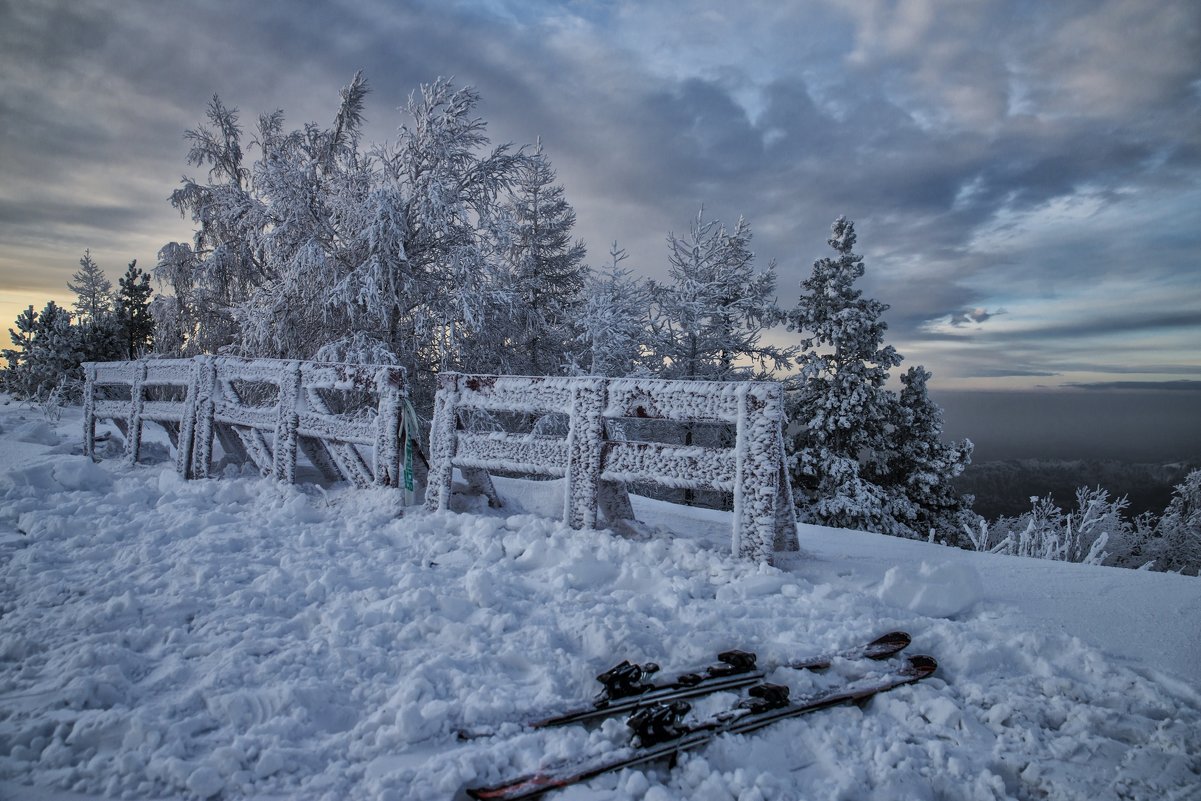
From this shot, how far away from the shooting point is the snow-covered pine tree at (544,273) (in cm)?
1909

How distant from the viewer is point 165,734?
2.02m

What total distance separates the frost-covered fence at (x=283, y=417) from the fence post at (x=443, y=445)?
0.94 ft

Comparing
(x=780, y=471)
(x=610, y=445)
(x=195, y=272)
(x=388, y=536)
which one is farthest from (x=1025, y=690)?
(x=195, y=272)

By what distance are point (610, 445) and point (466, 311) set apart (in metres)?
11.1

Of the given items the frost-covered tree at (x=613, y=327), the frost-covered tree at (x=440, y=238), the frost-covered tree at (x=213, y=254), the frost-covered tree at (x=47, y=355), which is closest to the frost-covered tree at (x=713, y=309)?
the frost-covered tree at (x=613, y=327)

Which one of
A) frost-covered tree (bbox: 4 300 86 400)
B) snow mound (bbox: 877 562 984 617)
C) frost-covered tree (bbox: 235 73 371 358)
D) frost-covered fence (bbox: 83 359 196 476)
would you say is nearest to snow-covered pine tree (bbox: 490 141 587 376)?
frost-covered tree (bbox: 235 73 371 358)

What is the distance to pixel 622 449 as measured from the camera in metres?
4.59

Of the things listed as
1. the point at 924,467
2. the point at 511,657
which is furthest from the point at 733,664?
the point at 924,467

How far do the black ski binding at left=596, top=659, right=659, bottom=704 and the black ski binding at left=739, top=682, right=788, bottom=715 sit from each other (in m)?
0.42

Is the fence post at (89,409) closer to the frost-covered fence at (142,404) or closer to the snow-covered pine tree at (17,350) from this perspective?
the frost-covered fence at (142,404)

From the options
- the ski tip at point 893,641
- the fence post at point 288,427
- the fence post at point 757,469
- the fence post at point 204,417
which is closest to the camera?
the ski tip at point 893,641

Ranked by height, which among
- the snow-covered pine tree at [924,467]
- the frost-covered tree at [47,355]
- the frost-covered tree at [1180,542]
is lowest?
the frost-covered tree at [1180,542]

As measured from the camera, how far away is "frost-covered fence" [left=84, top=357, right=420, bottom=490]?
5.59 m

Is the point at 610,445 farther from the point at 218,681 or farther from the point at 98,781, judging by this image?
the point at 98,781
